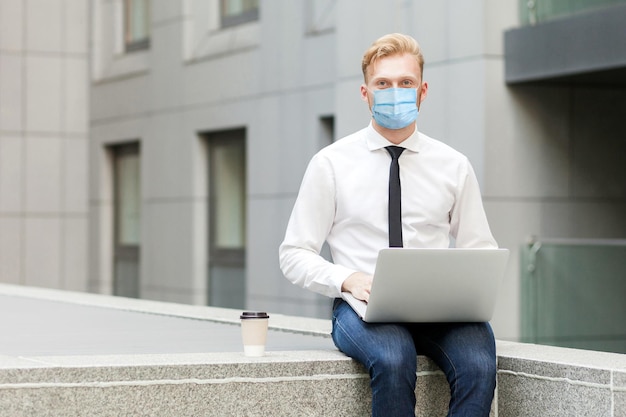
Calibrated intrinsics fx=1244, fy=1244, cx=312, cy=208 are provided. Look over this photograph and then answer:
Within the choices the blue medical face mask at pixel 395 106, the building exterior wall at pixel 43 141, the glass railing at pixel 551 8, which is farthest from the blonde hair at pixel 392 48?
the building exterior wall at pixel 43 141

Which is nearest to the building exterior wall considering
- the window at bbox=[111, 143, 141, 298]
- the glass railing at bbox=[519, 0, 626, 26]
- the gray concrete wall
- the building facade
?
the building facade

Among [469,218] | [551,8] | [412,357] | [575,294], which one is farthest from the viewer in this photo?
[551,8]

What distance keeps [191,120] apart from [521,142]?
25.8ft

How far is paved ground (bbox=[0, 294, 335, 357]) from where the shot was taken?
5.69 meters

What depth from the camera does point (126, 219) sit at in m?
21.5

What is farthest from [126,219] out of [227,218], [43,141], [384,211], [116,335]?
[384,211]

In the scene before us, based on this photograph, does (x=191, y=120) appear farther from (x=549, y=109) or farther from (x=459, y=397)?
(x=459, y=397)

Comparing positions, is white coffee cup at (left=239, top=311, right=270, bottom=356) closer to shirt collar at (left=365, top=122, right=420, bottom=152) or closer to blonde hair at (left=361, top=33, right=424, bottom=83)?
shirt collar at (left=365, top=122, right=420, bottom=152)

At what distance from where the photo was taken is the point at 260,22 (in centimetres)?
1700

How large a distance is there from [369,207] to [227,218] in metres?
13.2

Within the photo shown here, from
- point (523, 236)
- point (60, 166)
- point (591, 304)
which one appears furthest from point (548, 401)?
point (60, 166)

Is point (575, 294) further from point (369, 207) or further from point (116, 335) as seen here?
point (369, 207)

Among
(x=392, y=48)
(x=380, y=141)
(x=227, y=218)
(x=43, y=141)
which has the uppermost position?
(x=43, y=141)

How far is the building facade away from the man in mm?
6518
